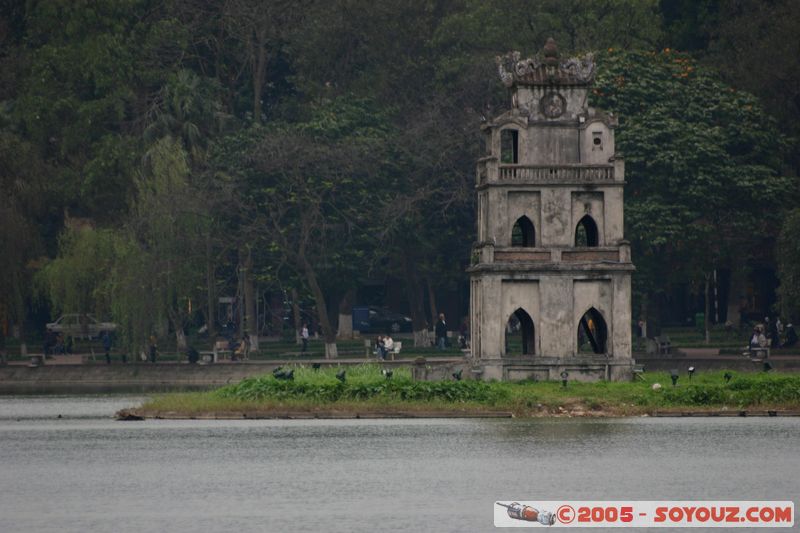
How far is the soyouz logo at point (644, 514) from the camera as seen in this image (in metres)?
47.8

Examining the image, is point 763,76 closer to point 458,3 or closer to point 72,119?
point 458,3

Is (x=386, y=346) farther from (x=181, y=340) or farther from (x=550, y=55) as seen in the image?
(x=550, y=55)

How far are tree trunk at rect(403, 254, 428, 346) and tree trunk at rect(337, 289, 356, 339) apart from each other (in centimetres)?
555

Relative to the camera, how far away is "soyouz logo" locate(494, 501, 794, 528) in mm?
47781

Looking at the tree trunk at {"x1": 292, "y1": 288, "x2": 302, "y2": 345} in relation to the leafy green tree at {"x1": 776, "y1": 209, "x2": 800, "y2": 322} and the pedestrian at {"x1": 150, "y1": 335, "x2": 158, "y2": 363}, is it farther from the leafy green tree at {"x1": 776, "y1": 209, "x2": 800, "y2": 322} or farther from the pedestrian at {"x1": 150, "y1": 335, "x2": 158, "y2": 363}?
the leafy green tree at {"x1": 776, "y1": 209, "x2": 800, "y2": 322}

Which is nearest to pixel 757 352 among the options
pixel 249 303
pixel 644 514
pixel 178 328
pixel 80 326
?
pixel 178 328

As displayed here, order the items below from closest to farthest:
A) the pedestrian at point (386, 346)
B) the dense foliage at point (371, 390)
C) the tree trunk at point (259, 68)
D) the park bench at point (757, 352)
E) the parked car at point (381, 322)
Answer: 1. the dense foliage at point (371, 390)
2. the park bench at point (757, 352)
3. the pedestrian at point (386, 346)
4. the tree trunk at point (259, 68)
5. the parked car at point (381, 322)

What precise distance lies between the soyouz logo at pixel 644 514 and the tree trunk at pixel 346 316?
67951mm

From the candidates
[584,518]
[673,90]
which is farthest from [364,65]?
[584,518]

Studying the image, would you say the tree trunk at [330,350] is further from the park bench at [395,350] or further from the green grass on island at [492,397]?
the green grass on island at [492,397]

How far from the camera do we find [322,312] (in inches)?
4166

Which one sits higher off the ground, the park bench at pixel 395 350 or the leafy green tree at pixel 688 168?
the leafy green tree at pixel 688 168

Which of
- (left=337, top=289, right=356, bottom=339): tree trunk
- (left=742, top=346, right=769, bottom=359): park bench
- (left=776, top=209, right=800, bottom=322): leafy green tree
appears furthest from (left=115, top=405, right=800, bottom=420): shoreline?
→ (left=337, top=289, right=356, bottom=339): tree trunk

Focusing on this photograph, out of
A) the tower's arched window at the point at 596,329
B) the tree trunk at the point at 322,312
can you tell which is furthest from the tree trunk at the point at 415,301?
the tower's arched window at the point at 596,329
